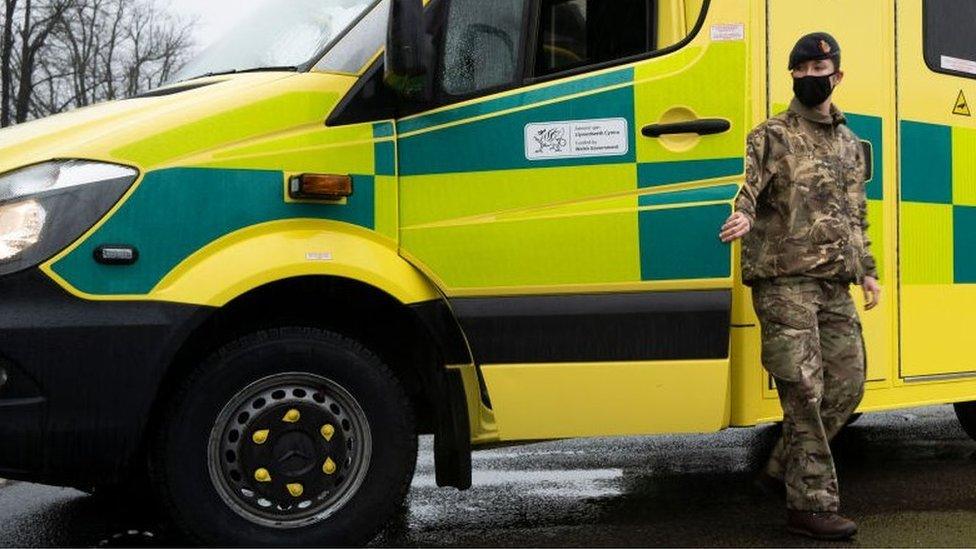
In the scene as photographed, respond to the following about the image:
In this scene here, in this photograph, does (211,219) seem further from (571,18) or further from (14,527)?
(14,527)

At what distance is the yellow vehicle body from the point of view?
376 centimetres

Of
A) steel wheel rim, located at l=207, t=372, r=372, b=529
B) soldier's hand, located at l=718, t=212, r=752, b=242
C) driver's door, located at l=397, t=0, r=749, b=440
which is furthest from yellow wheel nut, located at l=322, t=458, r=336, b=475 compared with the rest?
soldier's hand, located at l=718, t=212, r=752, b=242

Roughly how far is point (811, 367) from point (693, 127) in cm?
89

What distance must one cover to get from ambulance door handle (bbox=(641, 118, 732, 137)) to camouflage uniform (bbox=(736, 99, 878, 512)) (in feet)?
0.38

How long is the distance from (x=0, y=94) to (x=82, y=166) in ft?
96.7

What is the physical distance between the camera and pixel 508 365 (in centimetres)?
409

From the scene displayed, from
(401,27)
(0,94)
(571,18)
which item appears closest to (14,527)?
(401,27)

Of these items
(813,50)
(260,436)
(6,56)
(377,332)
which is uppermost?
(6,56)

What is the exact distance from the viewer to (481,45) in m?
4.14

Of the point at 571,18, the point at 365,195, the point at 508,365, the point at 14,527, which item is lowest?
the point at 14,527

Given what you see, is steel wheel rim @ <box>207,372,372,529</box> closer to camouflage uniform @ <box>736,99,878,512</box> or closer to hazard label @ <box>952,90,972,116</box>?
camouflage uniform @ <box>736,99,878,512</box>

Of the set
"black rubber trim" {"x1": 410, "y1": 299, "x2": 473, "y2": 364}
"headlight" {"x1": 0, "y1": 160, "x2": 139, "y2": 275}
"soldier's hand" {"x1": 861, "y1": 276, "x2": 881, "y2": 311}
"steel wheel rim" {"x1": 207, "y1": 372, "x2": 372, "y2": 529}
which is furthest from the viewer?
"soldier's hand" {"x1": 861, "y1": 276, "x2": 881, "y2": 311}

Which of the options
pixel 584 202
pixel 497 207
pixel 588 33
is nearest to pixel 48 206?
pixel 497 207

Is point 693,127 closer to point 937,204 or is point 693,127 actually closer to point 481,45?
point 481,45
